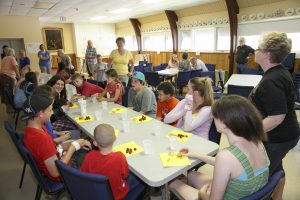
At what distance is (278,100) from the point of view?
150 centimetres

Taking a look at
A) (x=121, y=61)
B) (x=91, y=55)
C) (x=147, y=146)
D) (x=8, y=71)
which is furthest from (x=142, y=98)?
(x=91, y=55)

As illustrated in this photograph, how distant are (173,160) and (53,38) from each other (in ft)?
42.1

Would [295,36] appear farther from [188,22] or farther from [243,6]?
[188,22]

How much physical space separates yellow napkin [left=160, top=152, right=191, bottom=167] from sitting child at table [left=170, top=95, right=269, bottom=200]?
0.32 m

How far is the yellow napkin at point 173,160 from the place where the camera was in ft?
4.79

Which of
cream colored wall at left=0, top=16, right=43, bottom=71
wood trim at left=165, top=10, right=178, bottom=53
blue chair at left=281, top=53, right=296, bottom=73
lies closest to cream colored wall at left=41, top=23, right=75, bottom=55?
cream colored wall at left=0, top=16, right=43, bottom=71

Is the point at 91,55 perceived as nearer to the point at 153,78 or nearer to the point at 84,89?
the point at 153,78

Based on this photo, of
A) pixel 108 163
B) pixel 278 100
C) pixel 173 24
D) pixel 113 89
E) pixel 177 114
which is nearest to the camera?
pixel 108 163

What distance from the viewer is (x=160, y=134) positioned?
198 cm

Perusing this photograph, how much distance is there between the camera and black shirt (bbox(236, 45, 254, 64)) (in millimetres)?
6535

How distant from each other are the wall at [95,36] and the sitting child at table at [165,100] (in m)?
11.3

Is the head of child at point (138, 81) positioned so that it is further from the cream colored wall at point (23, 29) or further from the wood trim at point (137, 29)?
the wood trim at point (137, 29)

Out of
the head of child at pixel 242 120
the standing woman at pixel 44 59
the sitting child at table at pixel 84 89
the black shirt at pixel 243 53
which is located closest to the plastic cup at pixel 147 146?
the head of child at pixel 242 120

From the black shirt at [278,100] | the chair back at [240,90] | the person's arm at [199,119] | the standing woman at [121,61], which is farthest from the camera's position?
the standing woman at [121,61]
